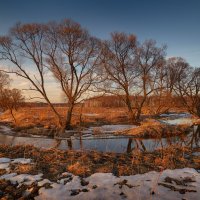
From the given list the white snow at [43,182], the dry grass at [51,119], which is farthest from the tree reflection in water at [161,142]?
the white snow at [43,182]

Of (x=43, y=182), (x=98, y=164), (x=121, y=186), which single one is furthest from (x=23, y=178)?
(x=121, y=186)

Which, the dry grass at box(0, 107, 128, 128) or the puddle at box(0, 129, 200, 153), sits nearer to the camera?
the puddle at box(0, 129, 200, 153)

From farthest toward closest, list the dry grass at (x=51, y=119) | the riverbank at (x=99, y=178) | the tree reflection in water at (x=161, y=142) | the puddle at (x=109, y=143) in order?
the dry grass at (x=51, y=119) → the puddle at (x=109, y=143) → the tree reflection in water at (x=161, y=142) → the riverbank at (x=99, y=178)

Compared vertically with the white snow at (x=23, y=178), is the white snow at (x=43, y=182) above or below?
below

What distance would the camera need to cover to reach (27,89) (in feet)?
51.8

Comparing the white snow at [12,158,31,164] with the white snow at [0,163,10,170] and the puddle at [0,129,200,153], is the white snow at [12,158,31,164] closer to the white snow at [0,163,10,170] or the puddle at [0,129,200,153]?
the white snow at [0,163,10,170]

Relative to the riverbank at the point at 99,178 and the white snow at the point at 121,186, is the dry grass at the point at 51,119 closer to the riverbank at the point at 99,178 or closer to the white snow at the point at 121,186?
the riverbank at the point at 99,178

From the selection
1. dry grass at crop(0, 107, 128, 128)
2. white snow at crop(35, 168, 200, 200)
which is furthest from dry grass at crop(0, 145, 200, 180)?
dry grass at crop(0, 107, 128, 128)

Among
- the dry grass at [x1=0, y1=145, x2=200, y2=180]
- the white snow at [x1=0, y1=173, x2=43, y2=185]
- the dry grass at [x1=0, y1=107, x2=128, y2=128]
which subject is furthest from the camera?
the dry grass at [x1=0, y1=107, x2=128, y2=128]

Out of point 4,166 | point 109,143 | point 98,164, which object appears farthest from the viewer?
point 109,143

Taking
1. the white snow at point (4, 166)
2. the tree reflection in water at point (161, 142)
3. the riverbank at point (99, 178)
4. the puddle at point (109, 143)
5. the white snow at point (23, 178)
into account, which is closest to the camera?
the riverbank at point (99, 178)

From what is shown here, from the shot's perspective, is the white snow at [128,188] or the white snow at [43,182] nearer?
the white snow at [128,188]

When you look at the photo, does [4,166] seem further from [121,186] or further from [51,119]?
[51,119]

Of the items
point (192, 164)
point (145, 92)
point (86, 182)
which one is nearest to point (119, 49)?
point (145, 92)
